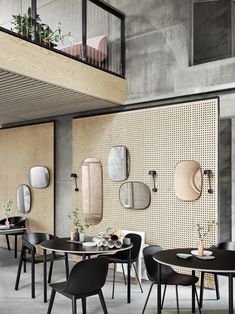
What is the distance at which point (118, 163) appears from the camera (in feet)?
21.7

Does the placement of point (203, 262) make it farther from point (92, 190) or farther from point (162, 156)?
point (92, 190)

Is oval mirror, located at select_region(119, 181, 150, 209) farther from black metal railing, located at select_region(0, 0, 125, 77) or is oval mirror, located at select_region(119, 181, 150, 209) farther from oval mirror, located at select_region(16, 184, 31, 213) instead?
oval mirror, located at select_region(16, 184, 31, 213)

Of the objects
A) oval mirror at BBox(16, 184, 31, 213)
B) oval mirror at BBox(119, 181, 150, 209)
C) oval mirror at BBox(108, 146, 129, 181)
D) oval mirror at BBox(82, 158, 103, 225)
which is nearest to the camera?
oval mirror at BBox(119, 181, 150, 209)

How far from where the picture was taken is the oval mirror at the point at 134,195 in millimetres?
6219

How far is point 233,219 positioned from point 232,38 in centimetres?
311

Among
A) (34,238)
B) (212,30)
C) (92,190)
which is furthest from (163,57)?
(34,238)

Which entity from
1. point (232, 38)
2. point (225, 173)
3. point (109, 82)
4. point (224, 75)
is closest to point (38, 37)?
point (109, 82)

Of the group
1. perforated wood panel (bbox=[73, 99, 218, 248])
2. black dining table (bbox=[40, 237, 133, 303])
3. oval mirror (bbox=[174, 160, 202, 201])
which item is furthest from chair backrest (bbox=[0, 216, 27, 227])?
oval mirror (bbox=[174, 160, 202, 201])

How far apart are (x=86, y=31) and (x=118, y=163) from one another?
91.6 inches

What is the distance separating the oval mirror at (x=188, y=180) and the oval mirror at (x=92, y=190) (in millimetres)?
1706

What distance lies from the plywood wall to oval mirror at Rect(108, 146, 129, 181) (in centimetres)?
170

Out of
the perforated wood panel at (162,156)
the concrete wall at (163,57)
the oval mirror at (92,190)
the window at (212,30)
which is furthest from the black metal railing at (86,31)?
the oval mirror at (92,190)

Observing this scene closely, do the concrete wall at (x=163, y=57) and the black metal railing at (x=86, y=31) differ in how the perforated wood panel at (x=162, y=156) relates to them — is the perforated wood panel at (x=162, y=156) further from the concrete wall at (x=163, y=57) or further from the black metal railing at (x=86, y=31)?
the black metal railing at (x=86, y=31)

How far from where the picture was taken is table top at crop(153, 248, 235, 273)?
3494 millimetres
